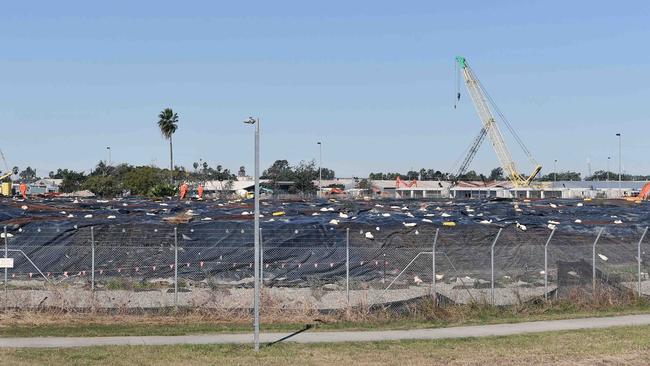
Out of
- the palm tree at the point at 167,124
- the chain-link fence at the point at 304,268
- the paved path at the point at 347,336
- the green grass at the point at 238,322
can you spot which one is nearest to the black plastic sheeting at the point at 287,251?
the chain-link fence at the point at 304,268

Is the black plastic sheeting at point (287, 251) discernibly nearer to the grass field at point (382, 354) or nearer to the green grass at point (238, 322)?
the green grass at point (238, 322)

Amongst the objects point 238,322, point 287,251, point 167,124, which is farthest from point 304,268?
point 167,124

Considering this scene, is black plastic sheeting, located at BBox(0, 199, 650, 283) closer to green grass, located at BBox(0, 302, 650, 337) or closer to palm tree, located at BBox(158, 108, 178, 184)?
green grass, located at BBox(0, 302, 650, 337)


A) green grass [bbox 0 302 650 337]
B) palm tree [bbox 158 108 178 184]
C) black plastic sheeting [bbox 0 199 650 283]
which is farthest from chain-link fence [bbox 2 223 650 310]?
palm tree [bbox 158 108 178 184]

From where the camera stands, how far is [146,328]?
17.4 m

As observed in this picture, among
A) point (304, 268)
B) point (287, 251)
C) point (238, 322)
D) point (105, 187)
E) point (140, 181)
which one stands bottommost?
point (238, 322)

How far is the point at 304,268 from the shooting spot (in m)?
24.2

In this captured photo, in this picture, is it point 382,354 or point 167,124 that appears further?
point 167,124

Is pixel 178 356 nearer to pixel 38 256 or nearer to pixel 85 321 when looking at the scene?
pixel 85 321

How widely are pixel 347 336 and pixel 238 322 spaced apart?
301 cm

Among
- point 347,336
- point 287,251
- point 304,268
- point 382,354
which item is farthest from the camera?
point 287,251

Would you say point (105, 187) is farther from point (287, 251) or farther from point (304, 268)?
point (304, 268)

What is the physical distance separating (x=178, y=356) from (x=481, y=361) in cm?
506

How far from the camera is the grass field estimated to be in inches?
548
